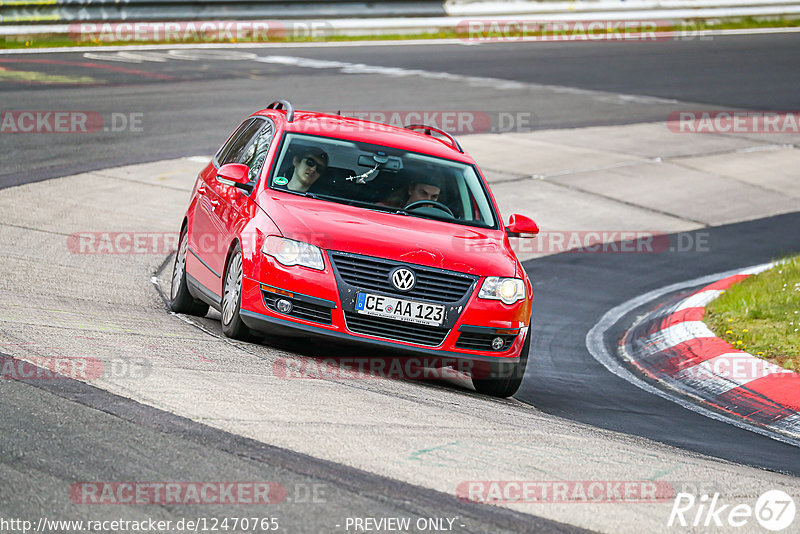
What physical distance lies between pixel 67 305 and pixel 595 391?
391 cm

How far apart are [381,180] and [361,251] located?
3.98 ft

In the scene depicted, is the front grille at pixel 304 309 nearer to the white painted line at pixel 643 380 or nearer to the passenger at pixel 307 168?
the passenger at pixel 307 168

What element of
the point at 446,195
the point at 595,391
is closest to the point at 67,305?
the point at 446,195

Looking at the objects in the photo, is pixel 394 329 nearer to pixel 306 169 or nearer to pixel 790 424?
pixel 306 169

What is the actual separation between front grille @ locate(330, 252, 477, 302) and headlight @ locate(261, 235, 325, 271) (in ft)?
0.36

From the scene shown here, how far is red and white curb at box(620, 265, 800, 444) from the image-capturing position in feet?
27.6

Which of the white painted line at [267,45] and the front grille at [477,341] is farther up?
the white painted line at [267,45]

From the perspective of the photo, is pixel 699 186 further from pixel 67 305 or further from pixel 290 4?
pixel 290 4

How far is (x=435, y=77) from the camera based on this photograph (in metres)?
24.5

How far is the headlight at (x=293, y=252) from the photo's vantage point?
24.9 ft

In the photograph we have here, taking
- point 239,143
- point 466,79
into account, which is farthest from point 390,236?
point 466,79

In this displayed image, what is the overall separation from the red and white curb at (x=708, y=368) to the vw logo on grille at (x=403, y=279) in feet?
8.55

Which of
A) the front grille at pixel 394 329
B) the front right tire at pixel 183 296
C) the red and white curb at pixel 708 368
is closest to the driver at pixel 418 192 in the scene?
the front grille at pixel 394 329

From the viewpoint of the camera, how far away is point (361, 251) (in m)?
7.57
